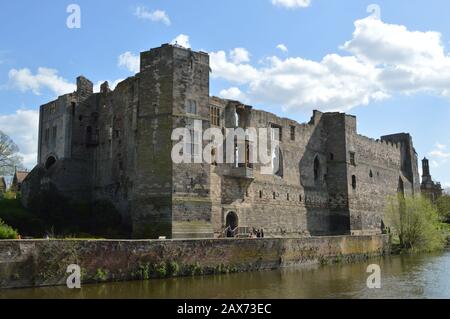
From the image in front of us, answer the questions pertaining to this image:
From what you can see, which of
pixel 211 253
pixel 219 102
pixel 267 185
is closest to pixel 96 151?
pixel 219 102

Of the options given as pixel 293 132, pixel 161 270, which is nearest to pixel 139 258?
pixel 161 270

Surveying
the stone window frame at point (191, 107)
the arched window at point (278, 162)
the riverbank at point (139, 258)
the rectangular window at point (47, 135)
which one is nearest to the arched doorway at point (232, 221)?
the riverbank at point (139, 258)

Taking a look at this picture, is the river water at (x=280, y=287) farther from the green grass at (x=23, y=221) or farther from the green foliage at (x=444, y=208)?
the green foliage at (x=444, y=208)

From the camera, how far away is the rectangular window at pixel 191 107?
1096 inches

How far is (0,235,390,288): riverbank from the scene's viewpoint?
57.9 ft

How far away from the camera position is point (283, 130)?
38375mm

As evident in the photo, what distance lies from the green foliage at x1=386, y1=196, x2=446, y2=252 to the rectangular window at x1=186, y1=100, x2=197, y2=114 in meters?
20.6

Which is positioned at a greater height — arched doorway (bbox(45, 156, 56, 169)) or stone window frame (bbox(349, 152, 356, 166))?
stone window frame (bbox(349, 152, 356, 166))

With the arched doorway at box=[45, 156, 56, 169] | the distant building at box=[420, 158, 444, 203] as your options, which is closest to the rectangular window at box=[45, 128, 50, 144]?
the arched doorway at box=[45, 156, 56, 169]

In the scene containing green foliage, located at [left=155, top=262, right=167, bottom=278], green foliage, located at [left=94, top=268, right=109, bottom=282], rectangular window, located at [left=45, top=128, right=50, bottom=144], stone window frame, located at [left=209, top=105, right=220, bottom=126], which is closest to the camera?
green foliage, located at [left=94, top=268, right=109, bottom=282]

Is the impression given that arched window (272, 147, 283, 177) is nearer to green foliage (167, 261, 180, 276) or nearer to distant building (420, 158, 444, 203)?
green foliage (167, 261, 180, 276)

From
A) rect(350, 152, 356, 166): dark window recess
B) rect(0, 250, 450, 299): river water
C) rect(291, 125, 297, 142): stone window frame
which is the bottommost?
rect(0, 250, 450, 299): river water

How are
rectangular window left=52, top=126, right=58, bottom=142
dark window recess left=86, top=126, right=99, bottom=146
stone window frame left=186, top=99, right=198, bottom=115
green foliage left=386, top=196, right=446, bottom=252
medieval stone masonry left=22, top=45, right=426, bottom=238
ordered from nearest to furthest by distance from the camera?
medieval stone masonry left=22, top=45, right=426, bottom=238 → stone window frame left=186, top=99, right=198, bottom=115 → dark window recess left=86, top=126, right=99, bottom=146 → rectangular window left=52, top=126, right=58, bottom=142 → green foliage left=386, top=196, right=446, bottom=252
